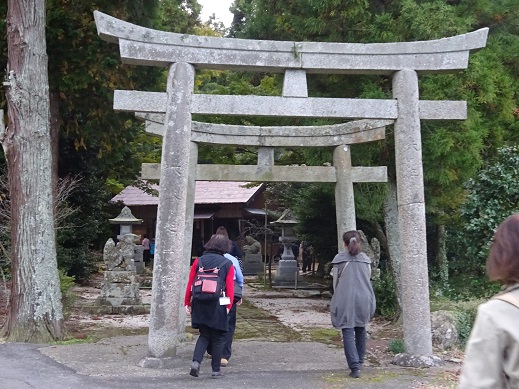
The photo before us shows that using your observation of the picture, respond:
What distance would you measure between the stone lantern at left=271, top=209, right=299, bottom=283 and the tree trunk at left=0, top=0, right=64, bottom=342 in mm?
11692

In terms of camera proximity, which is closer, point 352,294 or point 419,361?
point 352,294

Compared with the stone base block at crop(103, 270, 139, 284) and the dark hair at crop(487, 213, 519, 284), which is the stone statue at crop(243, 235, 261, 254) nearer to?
the stone base block at crop(103, 270, 139, 284)

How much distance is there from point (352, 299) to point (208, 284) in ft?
5.35

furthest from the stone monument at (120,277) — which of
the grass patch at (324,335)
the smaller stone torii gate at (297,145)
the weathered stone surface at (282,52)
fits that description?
the weathered stone surface at (282,52)

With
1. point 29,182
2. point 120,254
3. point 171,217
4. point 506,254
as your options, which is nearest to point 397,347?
point 171,217

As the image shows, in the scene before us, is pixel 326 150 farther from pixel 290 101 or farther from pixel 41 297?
pixel 41 297

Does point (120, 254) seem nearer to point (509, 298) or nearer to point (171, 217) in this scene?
point (171, 217)

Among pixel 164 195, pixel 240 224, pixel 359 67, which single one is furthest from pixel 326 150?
pixel 240 224

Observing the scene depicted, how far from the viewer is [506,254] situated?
7.52 ft

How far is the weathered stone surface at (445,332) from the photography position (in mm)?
8633

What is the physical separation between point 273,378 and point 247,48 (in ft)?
12.3

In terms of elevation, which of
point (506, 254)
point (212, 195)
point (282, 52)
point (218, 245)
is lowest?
point (506, 254)

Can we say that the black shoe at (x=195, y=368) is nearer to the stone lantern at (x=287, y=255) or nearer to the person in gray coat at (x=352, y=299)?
the person in gray coat at (x=352, y=299)

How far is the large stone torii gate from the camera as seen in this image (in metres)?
Answer: 7.45
